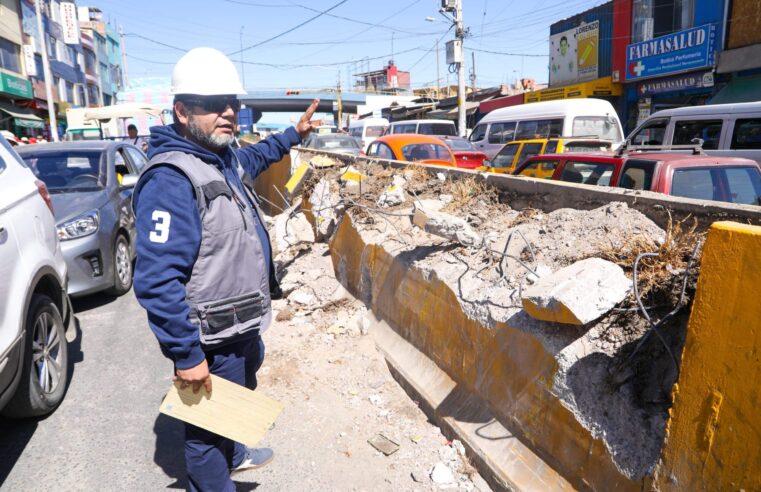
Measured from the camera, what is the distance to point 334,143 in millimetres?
17594

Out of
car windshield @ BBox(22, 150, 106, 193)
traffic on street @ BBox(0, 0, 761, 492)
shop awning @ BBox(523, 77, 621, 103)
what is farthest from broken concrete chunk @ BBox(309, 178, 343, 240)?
shop awning @ BBox(523, 77, 621, 103)

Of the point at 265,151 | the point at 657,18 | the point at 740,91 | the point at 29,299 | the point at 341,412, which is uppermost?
the point at 657,18

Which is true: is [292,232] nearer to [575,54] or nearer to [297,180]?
[297,180]

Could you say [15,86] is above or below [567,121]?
above

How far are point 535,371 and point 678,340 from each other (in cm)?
65

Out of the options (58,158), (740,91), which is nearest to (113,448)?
(58,158)

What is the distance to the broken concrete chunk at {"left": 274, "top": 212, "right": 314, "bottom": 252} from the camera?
6891 millimetres

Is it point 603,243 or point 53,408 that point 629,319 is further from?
point 53,408

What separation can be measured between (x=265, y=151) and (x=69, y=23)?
42.3 meters

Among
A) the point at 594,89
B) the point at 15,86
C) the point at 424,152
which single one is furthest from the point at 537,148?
the point at 15,86

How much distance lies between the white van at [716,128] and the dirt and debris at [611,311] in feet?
19.6

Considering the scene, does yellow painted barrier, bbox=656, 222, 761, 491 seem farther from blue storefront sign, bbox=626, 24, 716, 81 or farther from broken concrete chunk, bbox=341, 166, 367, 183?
blue storefront sign, bbox=626, 24, 716, 81

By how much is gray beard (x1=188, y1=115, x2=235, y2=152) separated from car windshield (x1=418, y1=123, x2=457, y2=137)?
1883 centimetres

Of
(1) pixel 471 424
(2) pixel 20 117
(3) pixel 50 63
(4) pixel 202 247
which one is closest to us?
(4) pixel 202 247
